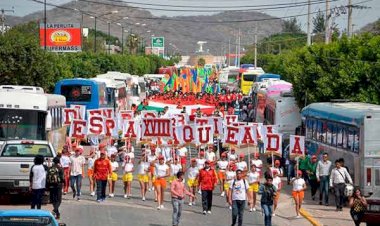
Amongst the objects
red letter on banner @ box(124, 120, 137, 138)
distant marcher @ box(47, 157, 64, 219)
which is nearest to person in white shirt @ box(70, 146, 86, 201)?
distant marcher @ box(47, 157, 64, 219)

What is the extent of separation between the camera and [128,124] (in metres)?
36.3

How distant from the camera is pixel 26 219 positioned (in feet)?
47.9

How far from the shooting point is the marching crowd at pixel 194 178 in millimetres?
25141

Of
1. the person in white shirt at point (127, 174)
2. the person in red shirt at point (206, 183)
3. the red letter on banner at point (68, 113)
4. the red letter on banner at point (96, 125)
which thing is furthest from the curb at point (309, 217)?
the red letter on banner at point (68, 113)

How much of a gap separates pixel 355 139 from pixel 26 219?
56.3ft

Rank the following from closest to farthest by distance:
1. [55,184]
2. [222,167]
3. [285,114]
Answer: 1. [55,184]
2. [222,167]
3. [285,114]

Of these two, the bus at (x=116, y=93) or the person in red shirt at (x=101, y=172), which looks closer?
the person in red shirt at (x=101, y=172)

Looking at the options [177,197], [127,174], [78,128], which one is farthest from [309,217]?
[78,128]

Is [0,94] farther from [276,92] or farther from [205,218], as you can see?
[276,92]

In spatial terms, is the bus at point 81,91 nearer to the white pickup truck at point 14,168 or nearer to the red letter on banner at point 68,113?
the red letter on banner at point 68,113

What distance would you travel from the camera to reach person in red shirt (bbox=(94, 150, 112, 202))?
29.7 meters

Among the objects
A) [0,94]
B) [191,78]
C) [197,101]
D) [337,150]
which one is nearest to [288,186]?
[337,150]

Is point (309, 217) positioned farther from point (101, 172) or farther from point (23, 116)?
point (23, 116)

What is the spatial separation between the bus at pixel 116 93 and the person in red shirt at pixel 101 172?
2535cm
